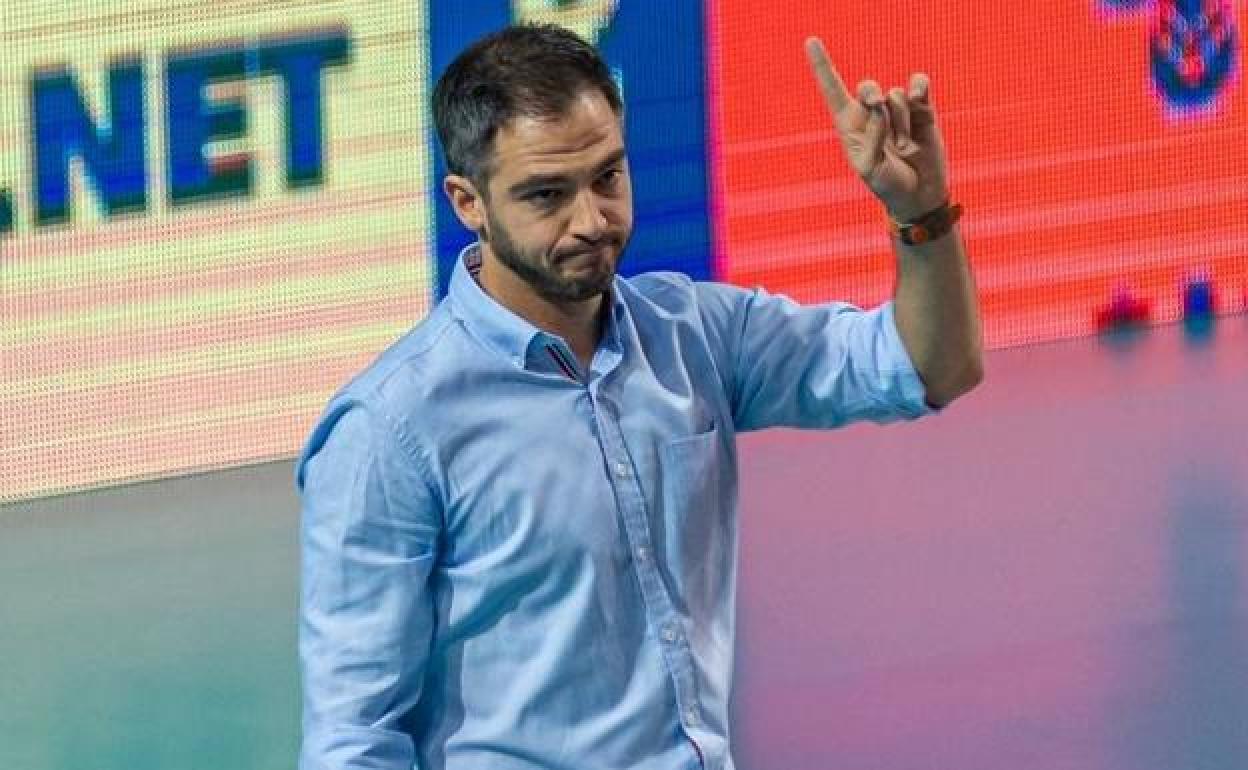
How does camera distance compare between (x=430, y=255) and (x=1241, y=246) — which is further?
(x=1241, y=246)

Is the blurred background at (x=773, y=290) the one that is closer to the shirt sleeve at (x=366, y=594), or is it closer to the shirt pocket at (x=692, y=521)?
the shirt pocket at (x=692, y=521)

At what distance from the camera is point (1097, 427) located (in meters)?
7.26

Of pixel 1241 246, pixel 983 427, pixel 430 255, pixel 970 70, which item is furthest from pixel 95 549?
pixel 1241 246

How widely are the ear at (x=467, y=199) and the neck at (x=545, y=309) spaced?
0.04 metres

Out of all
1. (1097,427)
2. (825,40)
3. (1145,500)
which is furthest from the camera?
(825,40)

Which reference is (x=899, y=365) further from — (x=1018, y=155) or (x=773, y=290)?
(x=1018, y=155)

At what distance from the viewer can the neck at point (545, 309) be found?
9.16 feet

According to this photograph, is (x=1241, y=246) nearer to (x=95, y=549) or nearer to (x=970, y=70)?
(x=970, y=70)

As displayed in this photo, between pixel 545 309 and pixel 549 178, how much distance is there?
0.51ft

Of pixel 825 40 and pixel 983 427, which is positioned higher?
pixel 825 40

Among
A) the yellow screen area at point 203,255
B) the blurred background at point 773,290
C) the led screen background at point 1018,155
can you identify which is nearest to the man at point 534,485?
the blurred background at point 773,290

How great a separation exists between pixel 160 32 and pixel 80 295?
0.71 metres

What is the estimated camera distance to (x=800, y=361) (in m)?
2.96

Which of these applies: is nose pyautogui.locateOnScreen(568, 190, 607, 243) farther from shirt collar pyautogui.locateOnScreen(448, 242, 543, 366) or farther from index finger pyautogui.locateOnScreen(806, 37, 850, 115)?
index finger pyautogui.locateOnScreen(806, 37, 850, 115)
